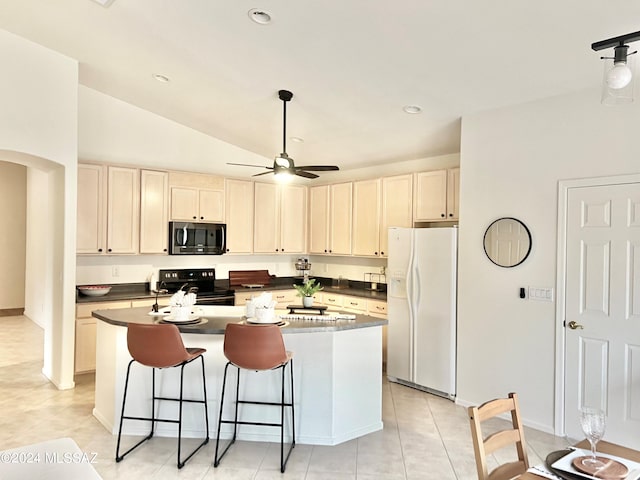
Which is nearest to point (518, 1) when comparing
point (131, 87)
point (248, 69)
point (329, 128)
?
point (248, 69)

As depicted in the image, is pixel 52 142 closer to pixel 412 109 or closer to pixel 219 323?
pixel 219 323

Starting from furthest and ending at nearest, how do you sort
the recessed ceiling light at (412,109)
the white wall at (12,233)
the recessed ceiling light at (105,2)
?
the white wall at (12,233)
the recessed ceiling light at (412,109)
the recessed ceiling light at (105,2)

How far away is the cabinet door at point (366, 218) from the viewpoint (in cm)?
591

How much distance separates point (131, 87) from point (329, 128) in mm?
2330

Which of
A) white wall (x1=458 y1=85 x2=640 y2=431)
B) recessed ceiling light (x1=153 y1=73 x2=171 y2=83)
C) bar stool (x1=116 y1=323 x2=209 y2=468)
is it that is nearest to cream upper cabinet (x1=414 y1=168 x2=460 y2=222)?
white wall (x1=458 y1=85 x2=640 y2=431)

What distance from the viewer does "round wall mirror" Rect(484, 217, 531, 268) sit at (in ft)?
13.1

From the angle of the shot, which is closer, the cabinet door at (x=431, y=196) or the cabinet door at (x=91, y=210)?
the cabinet door at (x=431, y=196)

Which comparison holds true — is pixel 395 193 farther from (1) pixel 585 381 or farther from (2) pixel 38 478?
(2) pixel 38 478

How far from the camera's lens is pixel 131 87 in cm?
523

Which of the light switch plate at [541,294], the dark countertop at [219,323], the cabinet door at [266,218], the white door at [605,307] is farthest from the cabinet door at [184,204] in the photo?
the white door at [605,307]

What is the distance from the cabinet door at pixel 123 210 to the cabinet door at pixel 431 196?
135 inches

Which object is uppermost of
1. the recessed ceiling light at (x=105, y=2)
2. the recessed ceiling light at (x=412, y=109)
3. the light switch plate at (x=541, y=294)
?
the recessed ceiling light at (x=105, y=2)

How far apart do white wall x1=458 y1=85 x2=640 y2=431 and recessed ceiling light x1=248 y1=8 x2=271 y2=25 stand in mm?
2179

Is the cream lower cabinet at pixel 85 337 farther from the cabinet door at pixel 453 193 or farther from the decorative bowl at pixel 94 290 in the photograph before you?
the cabinet door at pixel 453 193
